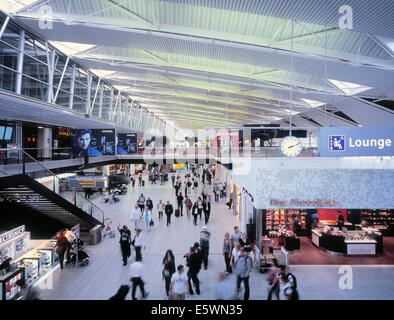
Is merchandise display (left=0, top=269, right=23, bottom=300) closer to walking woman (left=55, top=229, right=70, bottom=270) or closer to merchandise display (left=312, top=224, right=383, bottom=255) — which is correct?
walking woman (left=55, top=229, right=70, bottom=270)

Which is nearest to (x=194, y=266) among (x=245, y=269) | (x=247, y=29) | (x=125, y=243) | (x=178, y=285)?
(x=178, y=285)

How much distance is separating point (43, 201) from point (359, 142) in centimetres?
1061

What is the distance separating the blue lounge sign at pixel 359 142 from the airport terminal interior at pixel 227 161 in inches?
1.0

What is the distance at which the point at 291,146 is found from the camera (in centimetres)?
664

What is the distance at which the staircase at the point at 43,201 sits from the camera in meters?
8.15

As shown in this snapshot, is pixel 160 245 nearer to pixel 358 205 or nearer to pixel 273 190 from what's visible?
pixel 273 190

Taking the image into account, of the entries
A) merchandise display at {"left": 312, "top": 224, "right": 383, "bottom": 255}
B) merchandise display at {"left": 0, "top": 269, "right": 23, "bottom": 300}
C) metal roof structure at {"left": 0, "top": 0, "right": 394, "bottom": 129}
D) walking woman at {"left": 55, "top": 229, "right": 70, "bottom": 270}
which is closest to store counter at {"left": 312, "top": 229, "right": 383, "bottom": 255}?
merchandise display at {"left": 312, "top": 224, "right": 383, "bottom": 255}

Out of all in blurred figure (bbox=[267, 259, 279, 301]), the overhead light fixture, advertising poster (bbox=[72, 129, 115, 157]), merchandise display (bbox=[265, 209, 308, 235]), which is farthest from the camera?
the overhead light fixture

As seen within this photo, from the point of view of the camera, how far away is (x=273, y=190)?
7.36 m

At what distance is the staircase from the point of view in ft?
26.7

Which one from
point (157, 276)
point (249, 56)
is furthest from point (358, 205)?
point (249, 56)

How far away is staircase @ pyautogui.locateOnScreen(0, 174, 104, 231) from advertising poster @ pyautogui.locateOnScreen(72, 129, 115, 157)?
3.02m

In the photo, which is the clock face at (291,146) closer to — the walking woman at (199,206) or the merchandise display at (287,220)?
the merchandise display at (287,220)

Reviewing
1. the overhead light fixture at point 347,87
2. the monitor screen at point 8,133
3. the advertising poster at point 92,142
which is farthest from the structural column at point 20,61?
the overhead light fixture at point 347,87
